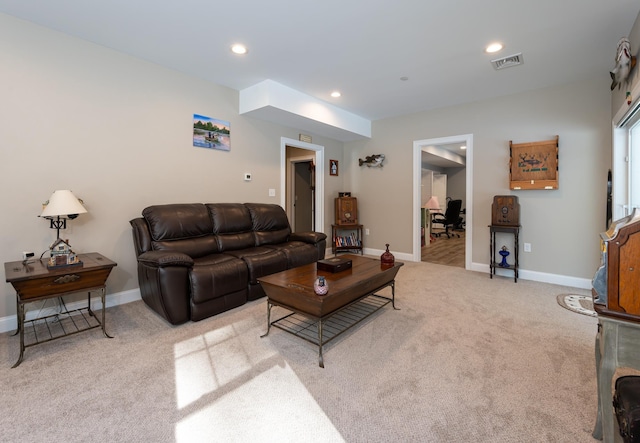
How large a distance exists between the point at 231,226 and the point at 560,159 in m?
4.21

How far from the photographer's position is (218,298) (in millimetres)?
2736

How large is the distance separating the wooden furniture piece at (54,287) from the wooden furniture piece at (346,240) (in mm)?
3663

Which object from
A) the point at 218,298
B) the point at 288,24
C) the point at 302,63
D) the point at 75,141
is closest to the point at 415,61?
the point at 302,63

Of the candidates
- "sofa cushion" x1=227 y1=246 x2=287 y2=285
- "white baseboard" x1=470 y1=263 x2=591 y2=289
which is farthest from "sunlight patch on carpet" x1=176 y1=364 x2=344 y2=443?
"white baseboard" x1=470 y1=263 x2=591 y2=289

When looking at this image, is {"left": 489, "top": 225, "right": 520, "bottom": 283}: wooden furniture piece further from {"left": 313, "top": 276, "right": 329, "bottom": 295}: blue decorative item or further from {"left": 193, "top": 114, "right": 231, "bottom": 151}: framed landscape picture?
{"left": 193, "top": 114, "right": 231, "bottom": 151}: framed landscape picture

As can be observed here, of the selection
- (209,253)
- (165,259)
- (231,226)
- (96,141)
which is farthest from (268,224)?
(96,141)

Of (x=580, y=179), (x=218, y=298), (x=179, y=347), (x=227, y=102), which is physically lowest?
(x=179, y=347)

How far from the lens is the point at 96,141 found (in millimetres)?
2871

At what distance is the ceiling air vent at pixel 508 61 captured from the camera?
121 inches

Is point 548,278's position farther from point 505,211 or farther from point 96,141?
point 96,141

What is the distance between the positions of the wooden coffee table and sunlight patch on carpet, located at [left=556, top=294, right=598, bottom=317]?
1807 mm

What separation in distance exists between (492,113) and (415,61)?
1.83 m

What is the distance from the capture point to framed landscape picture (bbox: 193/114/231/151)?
3609 mm

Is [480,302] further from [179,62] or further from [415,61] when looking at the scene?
[179,62]
